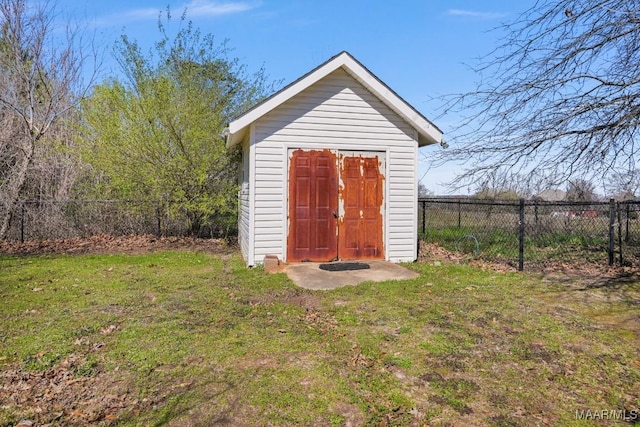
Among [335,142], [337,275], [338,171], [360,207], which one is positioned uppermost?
[335,142]

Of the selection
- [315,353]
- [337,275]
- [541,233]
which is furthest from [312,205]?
[541,233]

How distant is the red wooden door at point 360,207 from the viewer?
8.27 metres

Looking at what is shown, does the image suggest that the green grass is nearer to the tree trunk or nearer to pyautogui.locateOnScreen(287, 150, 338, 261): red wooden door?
pyautogui.locateOnScreen(287, 150, 338, 261): red wooden door

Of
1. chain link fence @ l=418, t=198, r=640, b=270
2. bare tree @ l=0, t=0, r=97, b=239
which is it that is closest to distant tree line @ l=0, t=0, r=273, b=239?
bare tree @ l=0, t=0, r=97, b=239

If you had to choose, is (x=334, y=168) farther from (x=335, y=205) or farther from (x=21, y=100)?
(x=21, y=100)

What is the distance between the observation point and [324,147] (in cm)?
816

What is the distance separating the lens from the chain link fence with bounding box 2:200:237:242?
35.8ft

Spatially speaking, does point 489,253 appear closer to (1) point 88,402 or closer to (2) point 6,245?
(1) point 88,402

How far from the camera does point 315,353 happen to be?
12.5 feet

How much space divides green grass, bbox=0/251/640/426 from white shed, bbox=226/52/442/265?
1845 millimetres

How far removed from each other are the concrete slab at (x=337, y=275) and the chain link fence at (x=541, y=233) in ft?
8.32

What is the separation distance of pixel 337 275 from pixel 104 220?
27.2ft

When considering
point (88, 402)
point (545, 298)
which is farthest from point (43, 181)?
point (545, 298)

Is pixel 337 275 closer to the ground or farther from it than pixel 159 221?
closer to the ground
